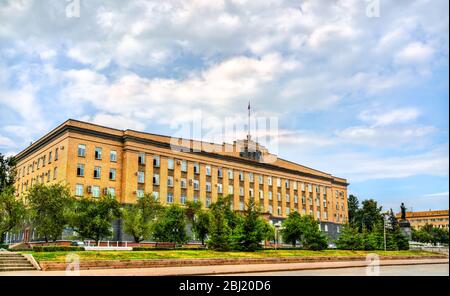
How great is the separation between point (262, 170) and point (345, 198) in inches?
1063

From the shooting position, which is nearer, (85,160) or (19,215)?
(19,215)

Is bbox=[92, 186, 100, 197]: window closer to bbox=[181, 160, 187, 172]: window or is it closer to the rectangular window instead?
the rectangular window

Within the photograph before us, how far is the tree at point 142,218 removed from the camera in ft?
122

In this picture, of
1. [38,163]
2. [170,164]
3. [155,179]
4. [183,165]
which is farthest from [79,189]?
[183,165]

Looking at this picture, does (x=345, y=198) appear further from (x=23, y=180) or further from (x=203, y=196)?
(x=23, y=180)

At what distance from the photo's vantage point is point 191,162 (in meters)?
61.2

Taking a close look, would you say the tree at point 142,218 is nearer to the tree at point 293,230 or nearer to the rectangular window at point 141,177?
the tree at point 293,230

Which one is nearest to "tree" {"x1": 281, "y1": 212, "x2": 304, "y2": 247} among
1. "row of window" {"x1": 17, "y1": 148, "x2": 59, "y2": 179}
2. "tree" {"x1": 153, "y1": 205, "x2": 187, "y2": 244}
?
"tree" {"x1": 153, "y1": 205, "x2": 187, "y2": 244}

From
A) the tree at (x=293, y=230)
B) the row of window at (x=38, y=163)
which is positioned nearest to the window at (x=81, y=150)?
the row of window at (x=38, y=163)

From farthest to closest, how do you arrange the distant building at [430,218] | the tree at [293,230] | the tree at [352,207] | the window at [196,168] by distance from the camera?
the distant building at [430,218]
the tree at [352,207]
the window at [196,168]
the tree at [293,230]

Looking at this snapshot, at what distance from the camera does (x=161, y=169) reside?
188 feet

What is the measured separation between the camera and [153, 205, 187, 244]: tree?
1512 inches

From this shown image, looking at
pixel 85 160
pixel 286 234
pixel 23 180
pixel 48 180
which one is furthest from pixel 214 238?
pixel 23 180
